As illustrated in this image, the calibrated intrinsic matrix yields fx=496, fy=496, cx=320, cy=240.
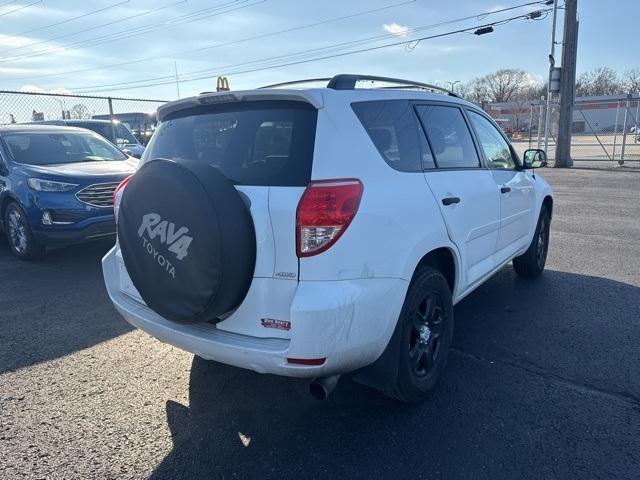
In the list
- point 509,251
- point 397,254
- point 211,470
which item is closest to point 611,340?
point 509,251

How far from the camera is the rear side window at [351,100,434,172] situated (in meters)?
2.68

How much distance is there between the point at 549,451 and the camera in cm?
251

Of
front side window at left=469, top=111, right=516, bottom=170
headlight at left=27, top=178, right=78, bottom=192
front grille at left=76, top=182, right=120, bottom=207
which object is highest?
front side window at left=469, top=111, right=516, bottom=170

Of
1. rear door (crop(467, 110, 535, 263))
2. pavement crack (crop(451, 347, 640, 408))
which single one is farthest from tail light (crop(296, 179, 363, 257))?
rear door (crop(467, 110, 535, 263))

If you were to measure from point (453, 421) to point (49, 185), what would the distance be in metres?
5.49

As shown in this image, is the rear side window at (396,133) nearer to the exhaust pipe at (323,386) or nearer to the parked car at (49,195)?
the exhaust pipe at (323,386)

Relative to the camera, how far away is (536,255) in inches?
205

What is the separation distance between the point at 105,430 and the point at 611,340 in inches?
139

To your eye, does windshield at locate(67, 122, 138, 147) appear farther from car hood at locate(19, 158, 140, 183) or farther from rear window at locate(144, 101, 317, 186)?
rear window at locate(144, 101, 317, 186)

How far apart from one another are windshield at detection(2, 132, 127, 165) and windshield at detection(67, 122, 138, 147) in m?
5.52

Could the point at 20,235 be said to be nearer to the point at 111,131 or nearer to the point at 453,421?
the point at 453,421

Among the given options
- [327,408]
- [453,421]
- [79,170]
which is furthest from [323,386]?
[79,170]

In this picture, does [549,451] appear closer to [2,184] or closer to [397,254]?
[397,254]

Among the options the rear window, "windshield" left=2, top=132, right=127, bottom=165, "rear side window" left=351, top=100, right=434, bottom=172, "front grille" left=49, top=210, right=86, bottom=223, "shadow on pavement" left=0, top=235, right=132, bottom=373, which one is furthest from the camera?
"windshield" left=2, top=132, right=127, bottom=165
